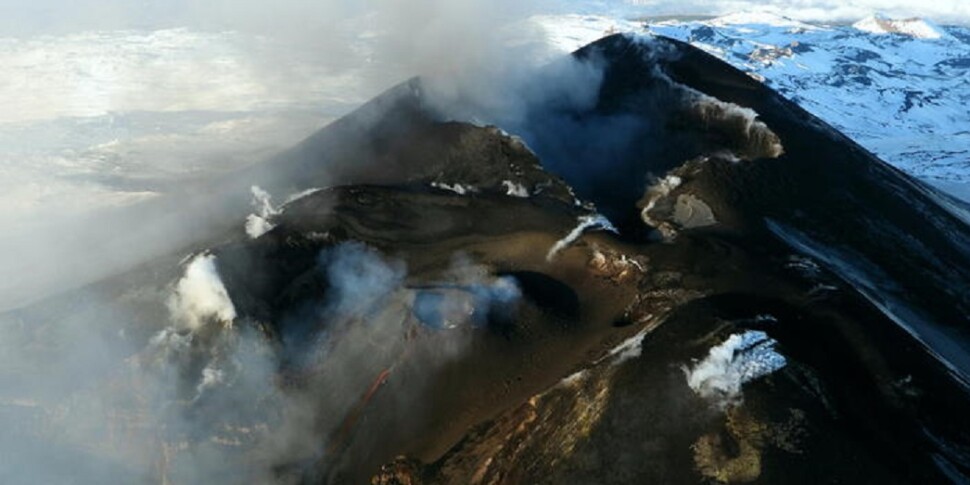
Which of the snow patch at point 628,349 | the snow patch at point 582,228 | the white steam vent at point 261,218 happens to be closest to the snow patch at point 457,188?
the snow patch at point 582,228

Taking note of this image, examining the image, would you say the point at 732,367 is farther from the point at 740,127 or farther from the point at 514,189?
the point at 740,127

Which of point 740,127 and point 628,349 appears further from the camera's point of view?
point 740,127

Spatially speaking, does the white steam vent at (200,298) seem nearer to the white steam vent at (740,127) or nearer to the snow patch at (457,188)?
the snow patch at (457,188)

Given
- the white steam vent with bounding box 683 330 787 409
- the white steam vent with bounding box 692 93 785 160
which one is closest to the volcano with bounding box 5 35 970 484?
the white steam vent with bounding box 683 330 787 409

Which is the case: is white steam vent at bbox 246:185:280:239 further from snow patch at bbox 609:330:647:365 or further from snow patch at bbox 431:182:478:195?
snow patch at bbox 609:330:647:365

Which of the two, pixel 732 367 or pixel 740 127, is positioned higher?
pixel 732 367

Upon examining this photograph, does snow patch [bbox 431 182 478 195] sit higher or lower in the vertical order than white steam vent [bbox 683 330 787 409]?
lower

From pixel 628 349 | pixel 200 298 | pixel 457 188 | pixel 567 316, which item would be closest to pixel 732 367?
pixel 628 349
